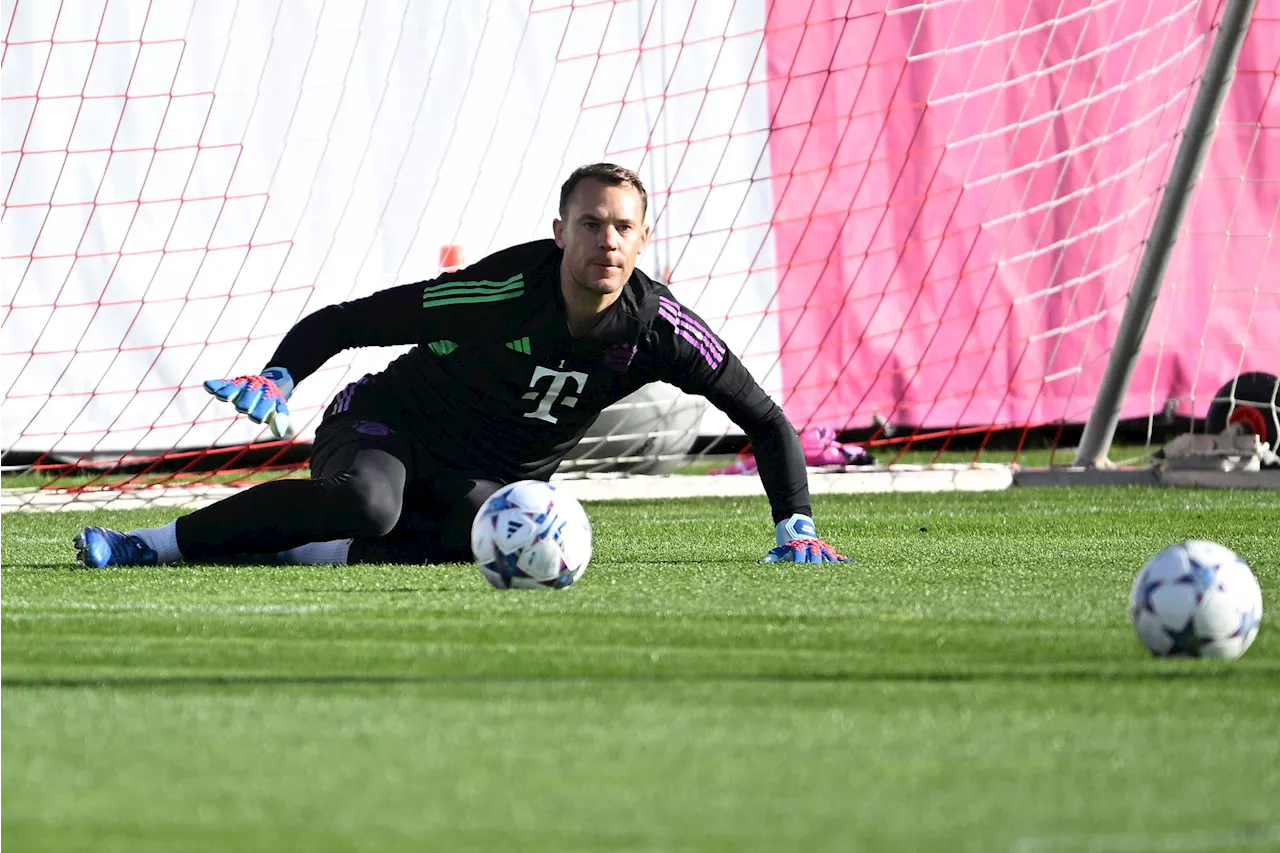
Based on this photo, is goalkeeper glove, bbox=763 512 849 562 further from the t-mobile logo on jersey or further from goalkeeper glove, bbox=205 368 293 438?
goalkeeper glove, bbox=205 368 293 438

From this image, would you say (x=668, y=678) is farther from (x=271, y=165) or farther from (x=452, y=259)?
(x=271, y=165)

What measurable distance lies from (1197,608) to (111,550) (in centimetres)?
317

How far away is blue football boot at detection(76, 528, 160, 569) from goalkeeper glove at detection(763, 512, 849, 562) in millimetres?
1780

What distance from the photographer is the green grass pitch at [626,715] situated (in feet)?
7.27

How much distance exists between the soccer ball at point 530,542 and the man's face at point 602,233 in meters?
0.64

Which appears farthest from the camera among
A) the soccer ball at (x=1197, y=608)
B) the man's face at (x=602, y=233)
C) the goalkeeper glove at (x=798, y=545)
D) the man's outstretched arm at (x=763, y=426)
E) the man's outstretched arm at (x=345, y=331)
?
the goalkeeper glove at (x=798, y=545)

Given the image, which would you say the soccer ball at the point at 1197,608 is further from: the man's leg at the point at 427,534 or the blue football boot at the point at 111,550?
the blue football boot at the point at 111,550

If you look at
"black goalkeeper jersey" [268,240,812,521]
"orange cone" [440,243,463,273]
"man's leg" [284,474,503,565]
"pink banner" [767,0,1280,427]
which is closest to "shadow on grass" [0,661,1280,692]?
"black goalkeeper jersey" [268,240,812,521]

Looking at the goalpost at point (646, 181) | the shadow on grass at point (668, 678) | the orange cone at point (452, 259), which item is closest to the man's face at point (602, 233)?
the shadow on grass at point (668, 678)

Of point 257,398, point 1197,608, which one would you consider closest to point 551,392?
point 257,398

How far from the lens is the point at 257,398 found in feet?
15.4

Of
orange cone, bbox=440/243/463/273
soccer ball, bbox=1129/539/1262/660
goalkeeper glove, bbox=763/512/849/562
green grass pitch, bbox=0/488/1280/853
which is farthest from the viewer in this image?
orange cone, bbox=440/243/463/273

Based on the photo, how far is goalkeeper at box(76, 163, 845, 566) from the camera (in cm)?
515

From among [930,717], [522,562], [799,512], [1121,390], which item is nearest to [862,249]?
[1121,390]
